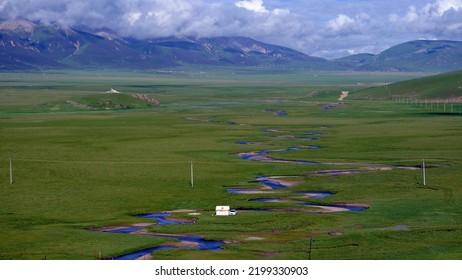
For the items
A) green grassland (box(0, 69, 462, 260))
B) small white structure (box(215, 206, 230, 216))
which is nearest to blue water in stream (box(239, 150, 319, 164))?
green grassland (box(0, 69, 462, 260))

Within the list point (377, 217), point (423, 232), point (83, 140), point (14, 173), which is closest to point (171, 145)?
point (83, 140)

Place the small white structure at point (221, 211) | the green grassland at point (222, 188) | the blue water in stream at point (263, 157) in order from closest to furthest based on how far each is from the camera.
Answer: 1. the green grassland at point (222, 188)
2. the small white structure at point (221, 211)
3. the blue water in stream at point (263, 157)

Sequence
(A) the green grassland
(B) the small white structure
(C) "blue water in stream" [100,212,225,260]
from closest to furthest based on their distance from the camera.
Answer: (C) "blue water in stream" [100,212,225,260] → (A) the green grassland → (B) the small white structure

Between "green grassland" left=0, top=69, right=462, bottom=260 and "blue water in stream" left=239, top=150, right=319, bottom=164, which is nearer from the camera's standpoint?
"green grassland" left=0, top=69, right=462, bottom=260

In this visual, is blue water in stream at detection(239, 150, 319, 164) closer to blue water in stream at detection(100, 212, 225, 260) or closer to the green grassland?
the green grassland

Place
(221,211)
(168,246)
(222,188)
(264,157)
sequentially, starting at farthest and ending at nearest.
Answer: (264,157)
(222,188)
(221,211)
(168,246)

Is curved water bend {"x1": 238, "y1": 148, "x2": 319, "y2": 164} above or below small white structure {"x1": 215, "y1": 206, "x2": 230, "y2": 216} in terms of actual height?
below

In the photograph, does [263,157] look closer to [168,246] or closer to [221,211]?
[221,211]

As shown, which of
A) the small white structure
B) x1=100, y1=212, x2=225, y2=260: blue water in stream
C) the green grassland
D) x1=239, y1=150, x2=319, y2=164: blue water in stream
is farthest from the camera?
x1=239, y1=150, x2=319, y2=164: blue water in stream

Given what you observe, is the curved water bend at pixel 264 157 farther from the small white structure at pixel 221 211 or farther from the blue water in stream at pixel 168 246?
the blue water in stream at pixel 168 246

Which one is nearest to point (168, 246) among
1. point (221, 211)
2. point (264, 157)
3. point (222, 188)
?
point (221, 211)

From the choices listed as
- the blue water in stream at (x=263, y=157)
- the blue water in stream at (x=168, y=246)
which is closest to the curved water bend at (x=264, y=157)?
the blue water in stream at (x=263, y=157)
